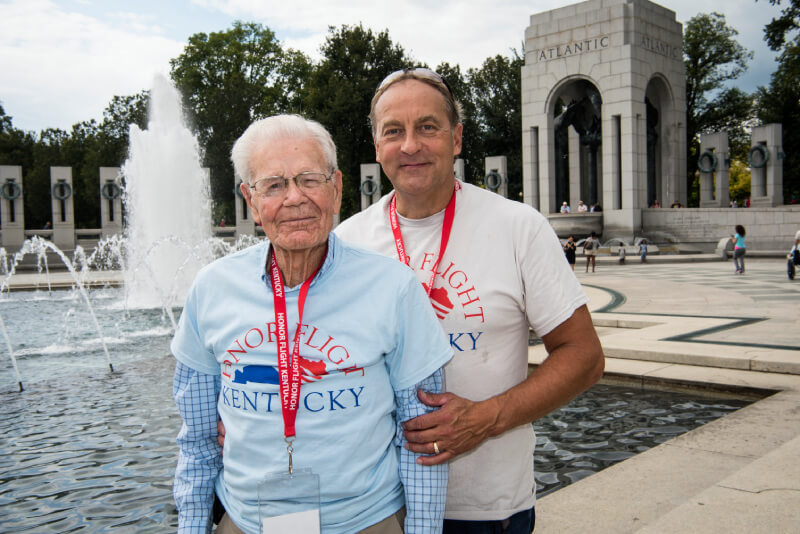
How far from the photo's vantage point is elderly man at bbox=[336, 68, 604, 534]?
1.94 metres

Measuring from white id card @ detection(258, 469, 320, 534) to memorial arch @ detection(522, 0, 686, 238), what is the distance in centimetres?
3137

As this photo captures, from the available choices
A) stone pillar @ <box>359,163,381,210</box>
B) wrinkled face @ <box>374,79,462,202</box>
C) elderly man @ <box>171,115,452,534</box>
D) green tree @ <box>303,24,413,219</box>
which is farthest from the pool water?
green tree @ <box>303,24,413,219</box>

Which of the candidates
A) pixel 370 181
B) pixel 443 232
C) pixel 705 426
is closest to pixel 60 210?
pixel 370 181

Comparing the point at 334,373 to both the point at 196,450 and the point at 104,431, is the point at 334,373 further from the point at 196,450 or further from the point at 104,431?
the point at 104,431

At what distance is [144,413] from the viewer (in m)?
6.41

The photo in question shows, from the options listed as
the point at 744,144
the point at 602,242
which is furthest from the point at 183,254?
the point at 744,144

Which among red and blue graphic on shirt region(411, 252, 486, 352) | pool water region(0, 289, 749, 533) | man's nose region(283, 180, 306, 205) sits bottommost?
pool water region(0, 289, 749, 533)

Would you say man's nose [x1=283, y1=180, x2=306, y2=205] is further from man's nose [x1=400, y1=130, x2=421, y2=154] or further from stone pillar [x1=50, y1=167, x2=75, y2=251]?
stone pillar [x1=50, y1=167, x2=75, y2=251]

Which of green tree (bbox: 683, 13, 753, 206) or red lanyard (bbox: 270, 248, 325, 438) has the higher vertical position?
green tree (bbox: 683, 13, 753, 206)

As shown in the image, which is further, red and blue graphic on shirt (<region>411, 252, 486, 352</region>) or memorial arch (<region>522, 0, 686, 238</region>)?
memorial arch (<region>522, 0, 686, 238</region>)

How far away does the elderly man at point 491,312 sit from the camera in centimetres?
194

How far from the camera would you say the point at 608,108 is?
3133cm

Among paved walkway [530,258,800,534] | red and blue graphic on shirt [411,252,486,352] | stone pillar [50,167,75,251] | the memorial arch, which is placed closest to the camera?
red and blue graphic on shirt [411,252,486,352]

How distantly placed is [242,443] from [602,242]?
1251 inches
